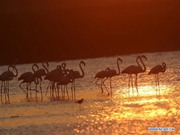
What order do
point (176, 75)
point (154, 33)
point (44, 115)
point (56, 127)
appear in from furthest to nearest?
point (154, 33)
point (176, 75)
point (44, 115)
point (56, 127)

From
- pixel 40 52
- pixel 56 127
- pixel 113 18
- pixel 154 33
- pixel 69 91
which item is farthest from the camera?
pixel 113 18

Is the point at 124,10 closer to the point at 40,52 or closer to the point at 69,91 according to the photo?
the point at 40,52

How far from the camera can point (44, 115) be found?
38.9ft

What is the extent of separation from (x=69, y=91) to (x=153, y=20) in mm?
30884

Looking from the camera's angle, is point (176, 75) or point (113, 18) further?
point (113, 18)

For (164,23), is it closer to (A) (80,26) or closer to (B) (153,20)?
(B) (153,20)

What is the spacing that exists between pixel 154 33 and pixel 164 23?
5.61ft

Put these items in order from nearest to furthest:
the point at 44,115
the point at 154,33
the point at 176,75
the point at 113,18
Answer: the point at 44,115 < the point at 176,75 < the point at 154,33 < the point at 113,18

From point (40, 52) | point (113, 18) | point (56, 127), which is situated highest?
point (113, 18)

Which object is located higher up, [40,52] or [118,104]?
[40,52]

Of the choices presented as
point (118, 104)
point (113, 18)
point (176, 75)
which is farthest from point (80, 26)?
point (118, 104)

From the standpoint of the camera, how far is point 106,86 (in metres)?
16.2

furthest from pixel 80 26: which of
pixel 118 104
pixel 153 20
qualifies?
pixel 118 104

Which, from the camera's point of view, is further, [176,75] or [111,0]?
[111,0]
